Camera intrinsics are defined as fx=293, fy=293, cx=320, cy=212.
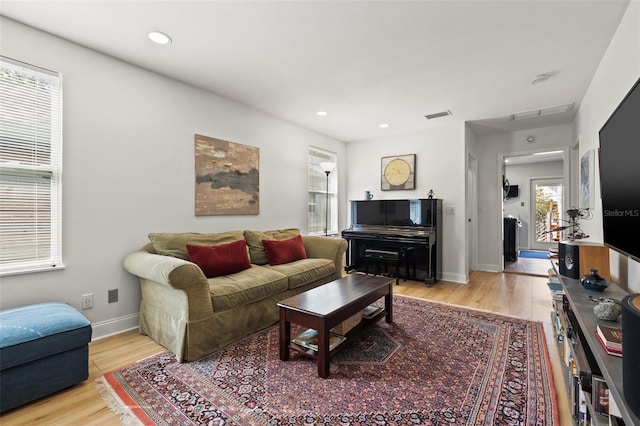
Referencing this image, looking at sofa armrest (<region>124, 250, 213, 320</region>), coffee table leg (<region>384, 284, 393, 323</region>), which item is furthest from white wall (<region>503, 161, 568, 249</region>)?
sofa armrest (<region>124, 250, 213, 320</region>)

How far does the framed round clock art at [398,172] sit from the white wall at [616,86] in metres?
2.20

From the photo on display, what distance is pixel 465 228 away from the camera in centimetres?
438

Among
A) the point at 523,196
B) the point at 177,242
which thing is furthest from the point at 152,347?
the point at 523,196

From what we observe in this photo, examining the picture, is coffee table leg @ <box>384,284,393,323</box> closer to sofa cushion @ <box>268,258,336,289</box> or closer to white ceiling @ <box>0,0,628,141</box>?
sofa cushion @ <box>268,258,336,289</box>

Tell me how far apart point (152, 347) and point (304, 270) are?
4.81 feet

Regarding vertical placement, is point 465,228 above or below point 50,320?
above

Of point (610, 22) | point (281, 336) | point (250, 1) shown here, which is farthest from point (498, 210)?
point (250, 1)

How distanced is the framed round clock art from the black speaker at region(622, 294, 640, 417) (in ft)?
13.9

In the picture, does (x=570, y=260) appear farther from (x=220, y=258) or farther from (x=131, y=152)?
(x=131, y=152)

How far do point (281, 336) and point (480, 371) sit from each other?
1.36 metres

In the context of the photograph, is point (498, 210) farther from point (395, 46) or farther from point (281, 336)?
point (281, 336)

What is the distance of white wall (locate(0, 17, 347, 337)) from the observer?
2215 millimetres

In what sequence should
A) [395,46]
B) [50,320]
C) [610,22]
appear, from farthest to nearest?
[395,46], [610,22], [50,320]

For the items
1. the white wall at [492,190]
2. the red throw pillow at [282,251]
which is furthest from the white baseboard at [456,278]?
the red throw pillow at [282,251]
